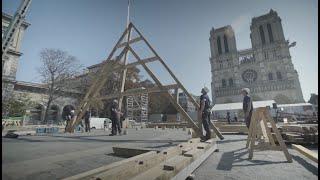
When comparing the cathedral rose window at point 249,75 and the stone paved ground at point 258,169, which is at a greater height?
the cathedral rose window at point 249,75

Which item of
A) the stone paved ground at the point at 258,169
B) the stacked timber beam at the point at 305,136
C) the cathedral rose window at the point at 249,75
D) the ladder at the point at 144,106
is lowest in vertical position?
the stone paved ground at the point at 258,169

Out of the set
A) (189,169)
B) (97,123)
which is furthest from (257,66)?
(189,169)

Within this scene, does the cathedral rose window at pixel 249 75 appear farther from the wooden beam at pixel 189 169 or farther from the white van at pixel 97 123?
the wooden beam at pixel 189 169

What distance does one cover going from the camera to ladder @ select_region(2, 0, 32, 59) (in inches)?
238

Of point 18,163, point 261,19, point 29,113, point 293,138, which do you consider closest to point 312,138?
point 293,138

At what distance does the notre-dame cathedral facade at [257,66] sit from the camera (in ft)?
195

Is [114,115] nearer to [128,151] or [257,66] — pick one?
[128,151]

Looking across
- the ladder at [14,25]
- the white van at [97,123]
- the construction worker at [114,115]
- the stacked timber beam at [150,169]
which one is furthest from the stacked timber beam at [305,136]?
the white van at [97,123]

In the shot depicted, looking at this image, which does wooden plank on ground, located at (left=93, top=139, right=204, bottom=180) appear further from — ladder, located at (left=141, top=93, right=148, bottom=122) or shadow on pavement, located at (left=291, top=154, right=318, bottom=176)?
ladder, located at (left=141, top=93, right=148, bottom=122)

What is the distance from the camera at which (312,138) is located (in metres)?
5.11

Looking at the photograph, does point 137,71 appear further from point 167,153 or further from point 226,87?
point 226,87

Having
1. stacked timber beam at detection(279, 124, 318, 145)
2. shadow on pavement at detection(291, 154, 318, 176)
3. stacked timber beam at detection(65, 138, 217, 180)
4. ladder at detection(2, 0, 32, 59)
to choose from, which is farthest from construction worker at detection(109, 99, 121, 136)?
shadow on pavement at detection(291, 154, 318, 176)

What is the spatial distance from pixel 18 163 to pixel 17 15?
6149 millimetres

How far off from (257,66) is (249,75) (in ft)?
13.5
